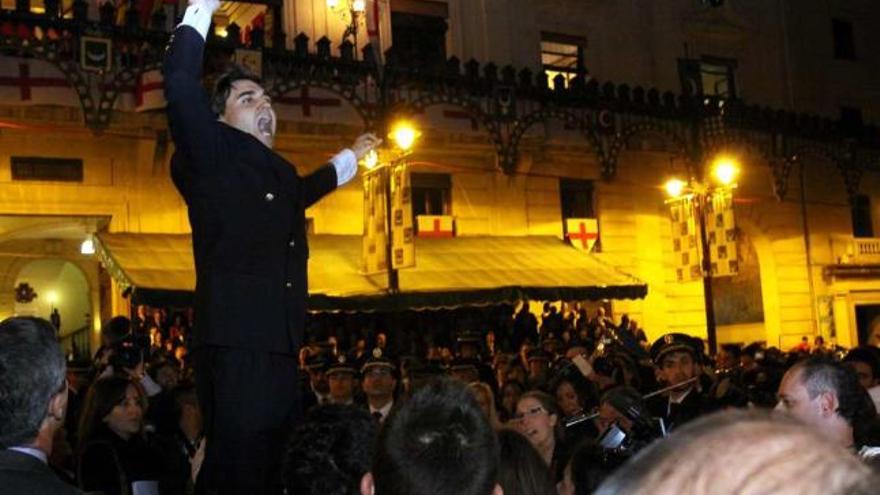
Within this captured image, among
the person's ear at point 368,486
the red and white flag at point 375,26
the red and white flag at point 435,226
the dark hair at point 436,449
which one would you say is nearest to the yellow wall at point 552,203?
the red and white flag at point 435,226

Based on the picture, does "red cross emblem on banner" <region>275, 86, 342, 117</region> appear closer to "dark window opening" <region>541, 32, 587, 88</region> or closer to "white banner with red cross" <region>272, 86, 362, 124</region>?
"white banner with red cross" <region>272, 86, 362, 124</region>

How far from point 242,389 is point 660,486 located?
2.52 metres

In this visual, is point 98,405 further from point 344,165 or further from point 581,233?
point 581,233

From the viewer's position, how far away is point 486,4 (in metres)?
22.3

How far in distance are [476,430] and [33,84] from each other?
47.7 ft

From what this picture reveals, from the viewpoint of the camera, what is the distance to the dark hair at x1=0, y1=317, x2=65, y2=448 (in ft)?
9.53

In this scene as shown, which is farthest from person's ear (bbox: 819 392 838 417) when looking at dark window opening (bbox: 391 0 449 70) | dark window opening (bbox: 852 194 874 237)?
dark window opening (bbox: 852 194 874 237)

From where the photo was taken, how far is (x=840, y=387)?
4.83m

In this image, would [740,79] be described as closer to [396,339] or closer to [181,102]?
[396,339]

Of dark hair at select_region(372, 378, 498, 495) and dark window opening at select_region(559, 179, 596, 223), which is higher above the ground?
dark window opening at select_region(559, 179, 596, 223)

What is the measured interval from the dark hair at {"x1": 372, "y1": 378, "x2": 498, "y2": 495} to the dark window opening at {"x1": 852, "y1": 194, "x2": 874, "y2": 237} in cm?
2827

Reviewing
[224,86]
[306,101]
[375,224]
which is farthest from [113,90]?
[224,86]

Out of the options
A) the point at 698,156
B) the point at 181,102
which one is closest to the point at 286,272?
the point at 181,102

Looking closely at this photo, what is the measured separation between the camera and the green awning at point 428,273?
1591cm
